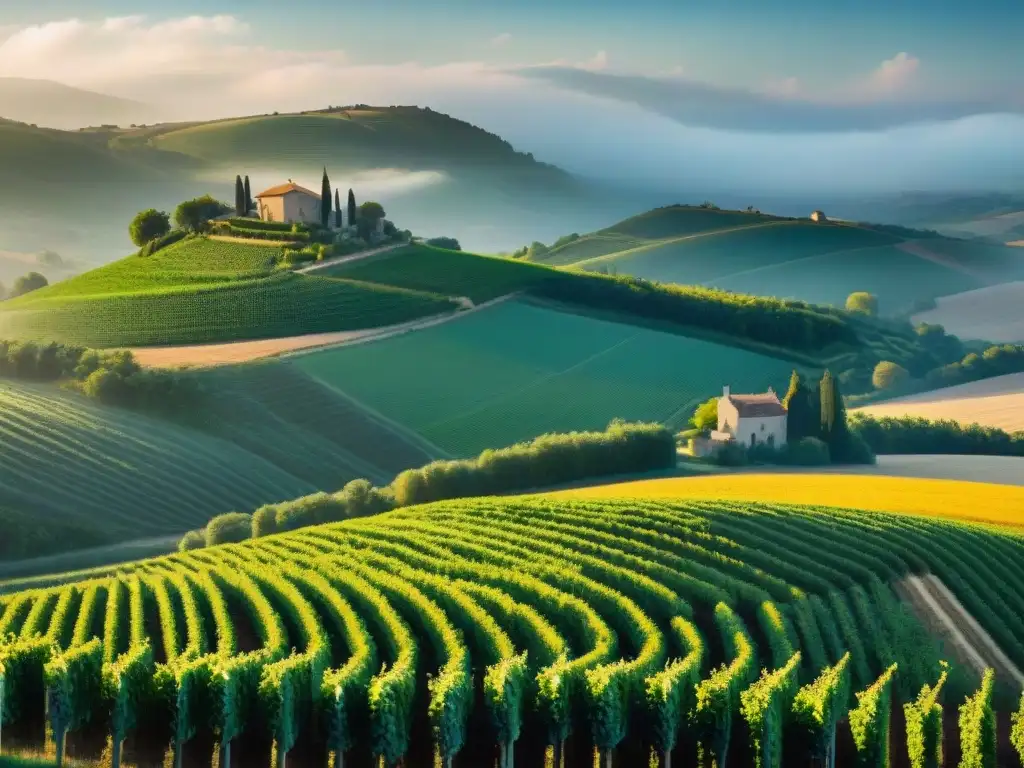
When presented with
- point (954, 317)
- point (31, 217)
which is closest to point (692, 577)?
point (954, 317)

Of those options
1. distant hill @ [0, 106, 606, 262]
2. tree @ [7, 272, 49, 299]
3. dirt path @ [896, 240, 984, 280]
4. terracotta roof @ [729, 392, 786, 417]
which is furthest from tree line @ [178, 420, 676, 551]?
dirt path @ [896, 240, 984, 280]

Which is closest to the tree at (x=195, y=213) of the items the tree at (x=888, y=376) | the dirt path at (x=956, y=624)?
the tree at (x=888, y=376)

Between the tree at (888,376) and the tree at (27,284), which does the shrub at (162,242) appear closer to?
the tree at (27,284)

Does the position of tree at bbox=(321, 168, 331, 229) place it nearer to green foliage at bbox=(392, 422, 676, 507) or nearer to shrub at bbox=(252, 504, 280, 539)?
green foliage at bbox=(392, 422, 676, 507)

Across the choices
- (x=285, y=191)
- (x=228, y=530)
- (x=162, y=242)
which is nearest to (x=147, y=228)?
(x=162, y=242)

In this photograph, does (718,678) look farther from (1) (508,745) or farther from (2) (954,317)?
(2) (954,317)
